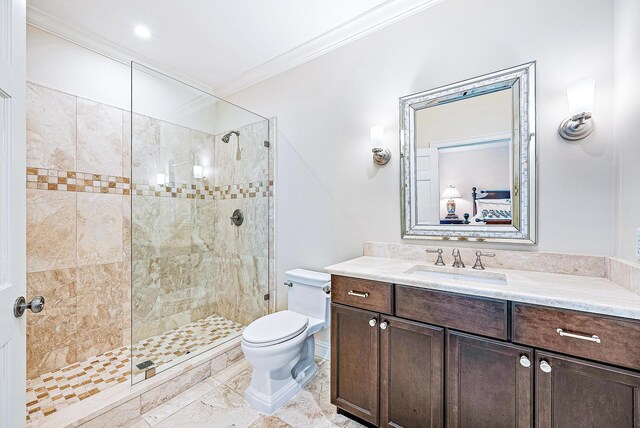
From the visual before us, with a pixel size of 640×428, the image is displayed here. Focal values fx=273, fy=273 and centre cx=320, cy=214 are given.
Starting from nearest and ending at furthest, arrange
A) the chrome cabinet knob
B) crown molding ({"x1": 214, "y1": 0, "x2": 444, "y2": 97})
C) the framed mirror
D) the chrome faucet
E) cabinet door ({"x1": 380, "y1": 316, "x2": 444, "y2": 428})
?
the chrome cabinet knob
cabinet door ({"x1": 380, "y1": 316, "x2": 444, "y2": 428})
the framed mirror
the chrome faucet
crown molding ({"x1": 214, "y1": 0, "x2": 444, "y2": 97})

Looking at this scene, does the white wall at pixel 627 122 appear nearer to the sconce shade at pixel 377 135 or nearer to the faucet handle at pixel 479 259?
the faucet handle at pixel 479 259

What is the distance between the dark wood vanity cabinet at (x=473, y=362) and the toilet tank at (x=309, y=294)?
1.53 ft

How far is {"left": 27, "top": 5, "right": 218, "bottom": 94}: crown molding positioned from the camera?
1926mm

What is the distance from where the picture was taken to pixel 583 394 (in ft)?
3.29

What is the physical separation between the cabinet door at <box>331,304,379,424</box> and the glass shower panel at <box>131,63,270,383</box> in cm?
122

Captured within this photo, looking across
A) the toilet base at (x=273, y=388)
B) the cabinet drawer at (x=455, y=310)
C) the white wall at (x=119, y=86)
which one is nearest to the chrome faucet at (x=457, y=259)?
the cabinet drawer at (x=455, y=310)

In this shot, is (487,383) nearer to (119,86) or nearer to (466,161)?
(466,161)

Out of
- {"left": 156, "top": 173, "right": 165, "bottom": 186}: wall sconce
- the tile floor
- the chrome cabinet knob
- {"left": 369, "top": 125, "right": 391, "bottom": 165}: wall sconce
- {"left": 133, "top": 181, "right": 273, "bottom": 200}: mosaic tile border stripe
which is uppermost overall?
{"left": 369, "top": 125, "right": 391, "bottom": 165}: wall sconce

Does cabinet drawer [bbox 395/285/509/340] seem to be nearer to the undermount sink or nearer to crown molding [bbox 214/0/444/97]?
the undermount sink

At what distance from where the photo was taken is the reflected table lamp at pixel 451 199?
174 centimetres

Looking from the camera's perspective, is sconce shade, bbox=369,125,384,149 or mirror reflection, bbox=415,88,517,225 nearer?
mirror reflection, bbox=415,88,517,225

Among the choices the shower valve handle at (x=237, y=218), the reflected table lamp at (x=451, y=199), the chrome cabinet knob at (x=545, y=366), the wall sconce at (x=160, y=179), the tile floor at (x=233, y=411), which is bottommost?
the tile floor at (x=233, y=411)

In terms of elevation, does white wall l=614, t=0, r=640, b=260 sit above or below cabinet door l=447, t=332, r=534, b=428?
above

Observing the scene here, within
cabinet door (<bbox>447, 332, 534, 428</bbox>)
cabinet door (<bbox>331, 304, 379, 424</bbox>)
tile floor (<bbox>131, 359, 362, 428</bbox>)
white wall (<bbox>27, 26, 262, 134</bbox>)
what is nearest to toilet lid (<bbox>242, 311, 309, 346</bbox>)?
cabinet door (<bbox>331, 304, 379, 424</bbox>)
